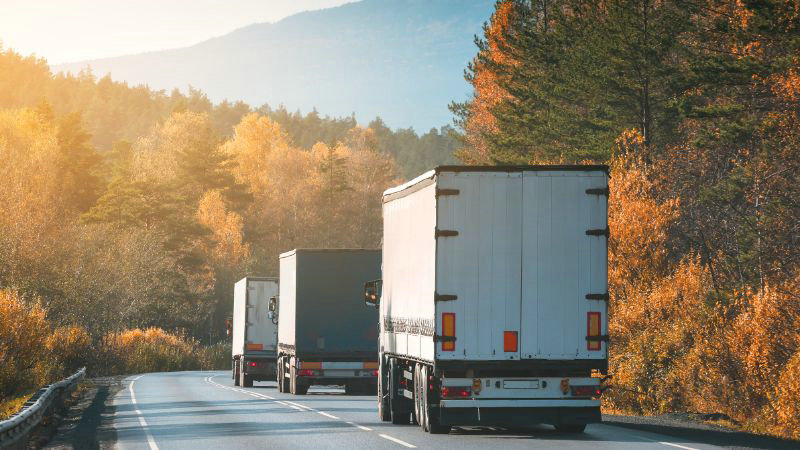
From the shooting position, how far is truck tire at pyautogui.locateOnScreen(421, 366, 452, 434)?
1756 cm

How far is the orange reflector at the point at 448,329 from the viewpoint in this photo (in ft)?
54.9

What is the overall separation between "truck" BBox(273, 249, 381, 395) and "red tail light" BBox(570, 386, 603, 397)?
1419 centimetres

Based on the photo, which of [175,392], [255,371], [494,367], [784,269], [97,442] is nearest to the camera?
[494,367]

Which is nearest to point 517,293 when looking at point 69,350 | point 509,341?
point 509,341

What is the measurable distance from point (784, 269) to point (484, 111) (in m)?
34.7

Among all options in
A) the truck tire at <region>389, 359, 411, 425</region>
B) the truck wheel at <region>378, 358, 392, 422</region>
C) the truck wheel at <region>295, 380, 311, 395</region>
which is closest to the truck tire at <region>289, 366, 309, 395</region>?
the truck wheel at <region>295, 380, 311, 395</region>

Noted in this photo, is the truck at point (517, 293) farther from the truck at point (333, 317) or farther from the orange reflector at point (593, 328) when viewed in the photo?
the truck at point (333, 317)

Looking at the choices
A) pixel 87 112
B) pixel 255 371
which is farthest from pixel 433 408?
pixel 87 112

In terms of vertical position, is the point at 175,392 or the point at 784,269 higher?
the point at 784,269

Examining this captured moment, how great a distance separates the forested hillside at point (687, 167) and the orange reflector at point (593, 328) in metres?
5.38

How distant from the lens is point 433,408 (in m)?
17.6

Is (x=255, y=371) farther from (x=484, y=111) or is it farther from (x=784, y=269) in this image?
(x=484, y=111)

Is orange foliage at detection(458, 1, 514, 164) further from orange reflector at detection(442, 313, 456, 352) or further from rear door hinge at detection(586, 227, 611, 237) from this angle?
orange reflector at detection(442, 313, 456, 352)

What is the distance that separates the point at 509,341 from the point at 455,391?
101 centimetres
